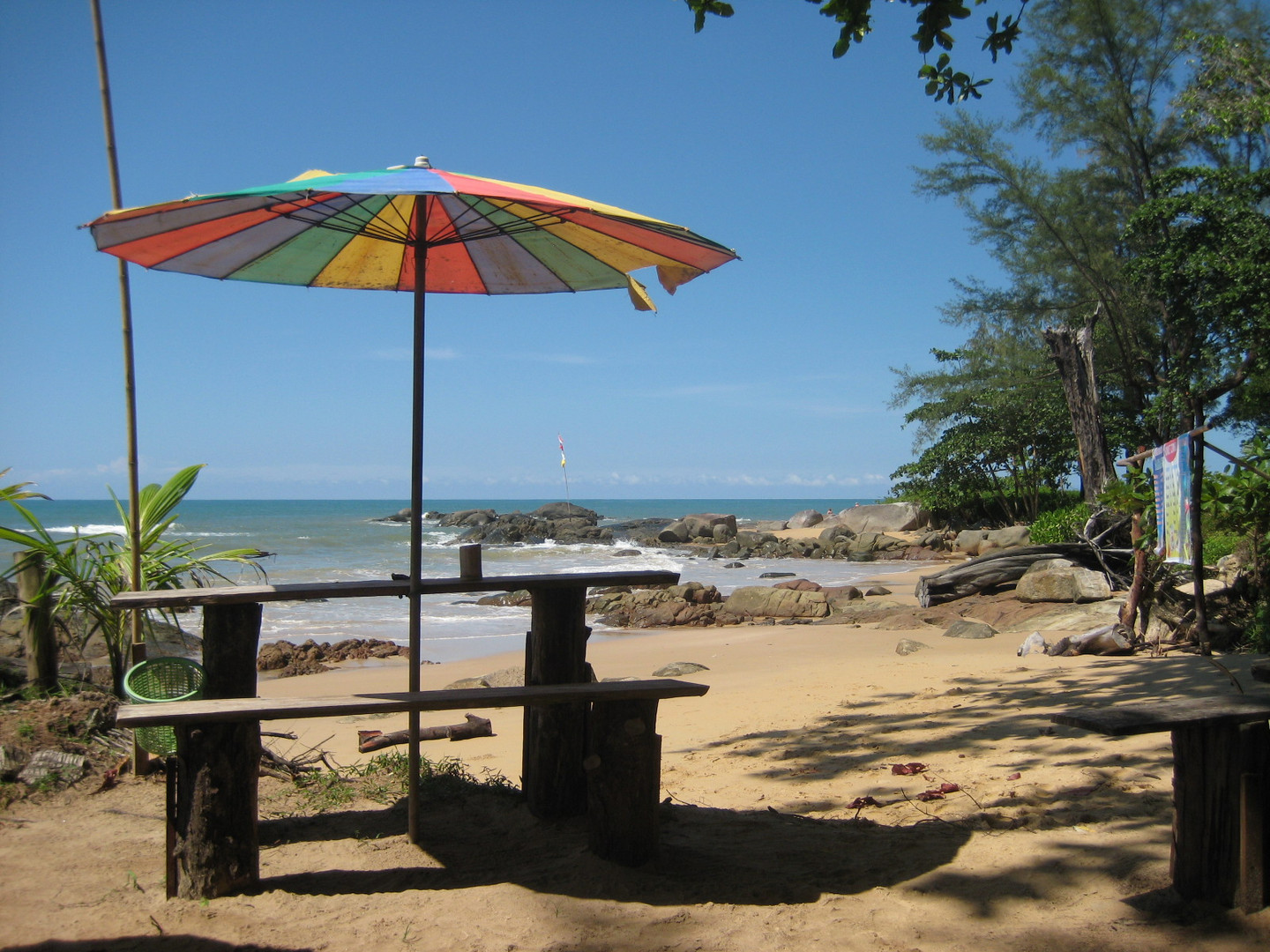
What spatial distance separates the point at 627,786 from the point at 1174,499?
5149 millimetres

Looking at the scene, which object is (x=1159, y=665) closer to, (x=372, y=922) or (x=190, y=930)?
(x=372, y=922)

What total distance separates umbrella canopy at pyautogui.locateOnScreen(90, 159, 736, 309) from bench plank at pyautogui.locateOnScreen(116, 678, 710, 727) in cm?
162

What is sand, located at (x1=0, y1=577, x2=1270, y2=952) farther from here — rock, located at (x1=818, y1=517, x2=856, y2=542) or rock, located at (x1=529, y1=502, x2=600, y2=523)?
rock, located at (x1=529, y1=502, x2=600, y2=523)

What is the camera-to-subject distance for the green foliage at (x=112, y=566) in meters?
4.36

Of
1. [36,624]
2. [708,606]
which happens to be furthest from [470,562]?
[708,606]

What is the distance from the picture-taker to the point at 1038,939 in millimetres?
2562

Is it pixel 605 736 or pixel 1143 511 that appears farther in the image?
pixel 1143 511

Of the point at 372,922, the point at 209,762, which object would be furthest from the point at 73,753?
the point at 372,922

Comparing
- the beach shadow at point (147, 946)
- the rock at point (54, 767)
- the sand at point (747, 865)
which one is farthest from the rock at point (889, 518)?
the beach shadow at point (147, 946)

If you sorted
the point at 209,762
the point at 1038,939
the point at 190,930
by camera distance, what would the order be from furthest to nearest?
the point at 209,762 < the point at 190,930 < the point at 1038,939

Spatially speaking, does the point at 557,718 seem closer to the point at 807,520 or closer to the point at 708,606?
the point at 708,606

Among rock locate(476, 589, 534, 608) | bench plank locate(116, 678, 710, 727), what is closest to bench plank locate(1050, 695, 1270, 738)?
bench plank locate(116, 678, 710, 727)

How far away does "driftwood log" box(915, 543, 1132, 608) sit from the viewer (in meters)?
11.1

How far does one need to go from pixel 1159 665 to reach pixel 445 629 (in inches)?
378
